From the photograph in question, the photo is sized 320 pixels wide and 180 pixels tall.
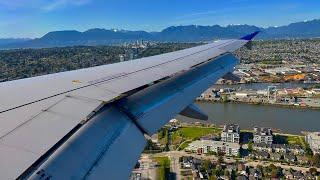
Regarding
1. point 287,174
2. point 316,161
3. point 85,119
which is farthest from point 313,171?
point 85,119

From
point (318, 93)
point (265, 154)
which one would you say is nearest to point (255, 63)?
point (318, 93)

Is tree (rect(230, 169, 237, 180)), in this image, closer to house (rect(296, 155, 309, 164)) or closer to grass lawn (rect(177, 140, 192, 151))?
house (rect(296, 155, 309, 164))

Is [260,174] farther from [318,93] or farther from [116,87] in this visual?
[318,93]

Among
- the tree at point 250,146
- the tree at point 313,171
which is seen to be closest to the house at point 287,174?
the tree at point 313,171

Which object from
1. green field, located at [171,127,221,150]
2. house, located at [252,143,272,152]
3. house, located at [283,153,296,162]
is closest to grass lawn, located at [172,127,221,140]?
green field, located at [171,127,221,150]

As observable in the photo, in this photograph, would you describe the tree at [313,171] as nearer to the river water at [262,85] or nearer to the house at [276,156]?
the house at [276,156]

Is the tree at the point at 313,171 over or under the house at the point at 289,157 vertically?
over

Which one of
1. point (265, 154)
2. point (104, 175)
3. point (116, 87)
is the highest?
point (116, 87)
